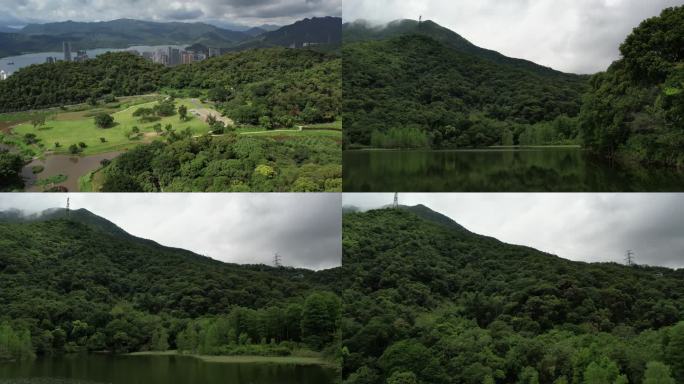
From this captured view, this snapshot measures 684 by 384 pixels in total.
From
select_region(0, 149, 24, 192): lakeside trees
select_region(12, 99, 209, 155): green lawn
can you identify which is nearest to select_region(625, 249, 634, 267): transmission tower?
select_region(12, 99, 209, 155): green lawn

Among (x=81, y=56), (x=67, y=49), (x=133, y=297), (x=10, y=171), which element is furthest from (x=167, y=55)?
(x=133, y=297)

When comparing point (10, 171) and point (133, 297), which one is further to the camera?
point (133, 297)

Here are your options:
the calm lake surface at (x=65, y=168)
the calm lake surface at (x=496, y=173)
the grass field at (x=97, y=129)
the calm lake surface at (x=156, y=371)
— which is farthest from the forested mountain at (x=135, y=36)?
the calm lake surface at (x=156, y=371)

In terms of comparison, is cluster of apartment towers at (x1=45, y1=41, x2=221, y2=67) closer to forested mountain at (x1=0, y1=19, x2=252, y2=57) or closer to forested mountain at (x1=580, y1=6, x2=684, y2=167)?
forested mountain at (x1=0, y1=19, x2=252, y2=57)

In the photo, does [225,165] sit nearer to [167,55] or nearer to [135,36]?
[167,55]

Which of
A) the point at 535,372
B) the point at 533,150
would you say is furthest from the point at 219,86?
the point at 535,372

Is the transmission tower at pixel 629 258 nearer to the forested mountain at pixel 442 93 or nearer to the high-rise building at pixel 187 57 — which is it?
the forested mountain at pixel 442 93
